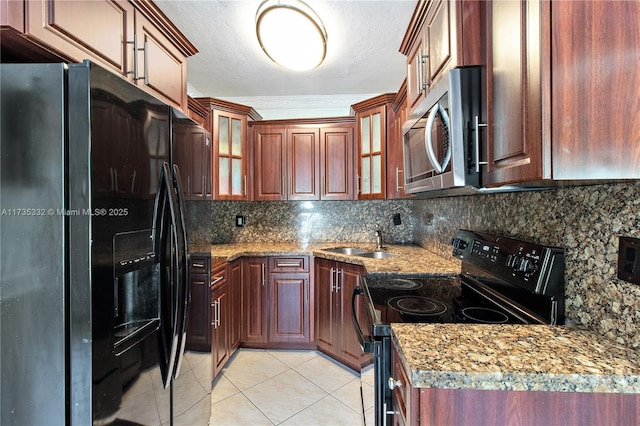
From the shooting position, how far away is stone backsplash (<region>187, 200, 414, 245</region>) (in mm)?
3213

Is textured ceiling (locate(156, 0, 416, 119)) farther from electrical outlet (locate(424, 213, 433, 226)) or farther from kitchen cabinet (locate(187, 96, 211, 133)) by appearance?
electrical outlet (locate(424, 213, 433, 226))

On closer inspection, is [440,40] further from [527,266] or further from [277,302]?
[277,302]

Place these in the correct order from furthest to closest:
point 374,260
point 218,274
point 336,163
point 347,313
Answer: point 336,163
point 347,313
point 218,274
point 374,260

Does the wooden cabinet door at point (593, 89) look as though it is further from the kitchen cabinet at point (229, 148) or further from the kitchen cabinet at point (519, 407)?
the kitchen cabinet at point (229, 148)

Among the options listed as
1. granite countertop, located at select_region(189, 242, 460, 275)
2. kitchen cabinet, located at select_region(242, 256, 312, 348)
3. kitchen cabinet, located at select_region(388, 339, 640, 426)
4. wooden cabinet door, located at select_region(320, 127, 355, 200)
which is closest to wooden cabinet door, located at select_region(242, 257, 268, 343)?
kitchen cabinet, located at select_region(242, 256, 312, 348)

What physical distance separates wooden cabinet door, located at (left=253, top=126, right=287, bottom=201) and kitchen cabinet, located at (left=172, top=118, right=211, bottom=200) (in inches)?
56.3

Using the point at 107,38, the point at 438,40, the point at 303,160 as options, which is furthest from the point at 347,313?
the point at 107,38

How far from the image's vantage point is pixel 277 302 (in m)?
2.80

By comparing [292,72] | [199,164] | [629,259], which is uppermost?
[292,72]

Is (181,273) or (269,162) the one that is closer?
(181,273)

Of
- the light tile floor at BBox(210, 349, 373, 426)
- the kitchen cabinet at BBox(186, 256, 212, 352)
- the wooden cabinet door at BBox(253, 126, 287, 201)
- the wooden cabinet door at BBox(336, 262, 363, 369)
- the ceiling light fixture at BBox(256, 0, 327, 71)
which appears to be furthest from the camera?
the wooden cabinet door at BBox(253, 126, 287, 201)

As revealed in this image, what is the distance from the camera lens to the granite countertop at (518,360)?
0.67m

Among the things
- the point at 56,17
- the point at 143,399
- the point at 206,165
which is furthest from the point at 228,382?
the point at 56,17

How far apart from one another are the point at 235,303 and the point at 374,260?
1327 mm
